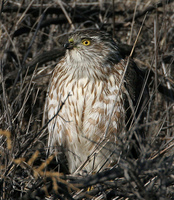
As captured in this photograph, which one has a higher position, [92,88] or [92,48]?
[92,48]

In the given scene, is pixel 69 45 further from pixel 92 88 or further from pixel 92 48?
pixel 92 88

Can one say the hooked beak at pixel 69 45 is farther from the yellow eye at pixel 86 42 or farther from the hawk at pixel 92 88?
the yellow eye at pixel 86 42

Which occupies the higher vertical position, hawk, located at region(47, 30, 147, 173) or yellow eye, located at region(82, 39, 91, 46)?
yellow eye, located at region(82, 39, 91, 46)

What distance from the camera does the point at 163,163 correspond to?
2436mm

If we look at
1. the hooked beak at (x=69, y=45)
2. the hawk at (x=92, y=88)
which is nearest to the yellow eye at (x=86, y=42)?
the hawk at (x=92, y=88)

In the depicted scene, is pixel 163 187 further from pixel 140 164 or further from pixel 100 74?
pixel 100 74

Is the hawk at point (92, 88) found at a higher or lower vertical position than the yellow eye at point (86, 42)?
lower

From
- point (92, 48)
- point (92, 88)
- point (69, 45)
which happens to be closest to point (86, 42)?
point (92, 48)

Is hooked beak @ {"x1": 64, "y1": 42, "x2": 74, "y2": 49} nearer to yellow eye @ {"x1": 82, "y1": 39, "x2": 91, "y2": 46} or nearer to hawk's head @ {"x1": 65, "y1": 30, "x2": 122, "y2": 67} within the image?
hawk's head @ {"x1": 65, "y1": 30, "x2": 122, "y2": 67}

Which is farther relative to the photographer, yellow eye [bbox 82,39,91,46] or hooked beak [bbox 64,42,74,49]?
yellow eye [bbox 82,39,91,46]

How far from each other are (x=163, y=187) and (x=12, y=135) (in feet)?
4.36

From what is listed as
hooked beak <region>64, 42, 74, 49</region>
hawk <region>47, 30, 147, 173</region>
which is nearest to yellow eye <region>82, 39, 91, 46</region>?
hawk <region>47, 30, 147, 173</region>

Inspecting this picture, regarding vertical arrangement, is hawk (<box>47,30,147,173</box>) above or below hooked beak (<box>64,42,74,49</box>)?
below

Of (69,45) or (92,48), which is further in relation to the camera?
(92,48)
